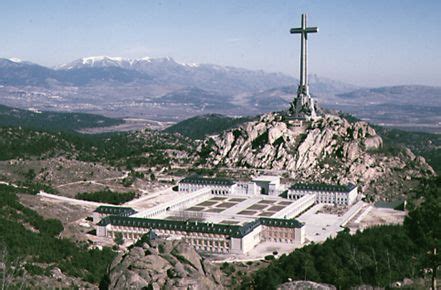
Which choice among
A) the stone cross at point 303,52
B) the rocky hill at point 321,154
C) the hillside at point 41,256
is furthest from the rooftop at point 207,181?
the hillside at point 41,256

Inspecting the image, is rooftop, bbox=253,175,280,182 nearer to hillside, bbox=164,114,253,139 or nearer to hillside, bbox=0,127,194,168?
hillside, bbox=0,127,194,168

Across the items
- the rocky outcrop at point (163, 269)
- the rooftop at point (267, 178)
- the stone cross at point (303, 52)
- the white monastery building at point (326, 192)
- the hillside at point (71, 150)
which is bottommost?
the white monastery building at point (326, 192)

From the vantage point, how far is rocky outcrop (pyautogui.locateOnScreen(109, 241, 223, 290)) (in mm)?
31922

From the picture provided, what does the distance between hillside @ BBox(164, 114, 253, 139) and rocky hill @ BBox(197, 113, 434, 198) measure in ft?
200

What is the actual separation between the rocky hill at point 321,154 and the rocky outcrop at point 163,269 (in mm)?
56522

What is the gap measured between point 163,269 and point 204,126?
149 metres

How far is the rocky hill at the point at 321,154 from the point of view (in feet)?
301

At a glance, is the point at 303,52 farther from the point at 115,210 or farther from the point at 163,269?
the point at 163,269

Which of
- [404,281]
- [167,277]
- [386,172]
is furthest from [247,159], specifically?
[167,277]

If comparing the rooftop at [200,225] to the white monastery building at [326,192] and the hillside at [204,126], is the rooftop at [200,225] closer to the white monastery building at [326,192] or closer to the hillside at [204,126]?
the white monastery building at [326,192]

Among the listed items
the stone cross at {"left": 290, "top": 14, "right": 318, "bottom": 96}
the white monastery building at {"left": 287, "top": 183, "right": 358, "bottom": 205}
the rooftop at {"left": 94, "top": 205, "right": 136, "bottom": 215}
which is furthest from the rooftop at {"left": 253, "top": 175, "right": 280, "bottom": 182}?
the rooftop at {"left": 94, "top": 205, "right": 136, "bottom": 215}

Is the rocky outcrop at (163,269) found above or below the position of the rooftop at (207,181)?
above

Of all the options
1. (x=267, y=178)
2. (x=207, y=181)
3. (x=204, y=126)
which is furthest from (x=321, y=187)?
(x=204, y=126)

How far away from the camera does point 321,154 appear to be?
9506cm
